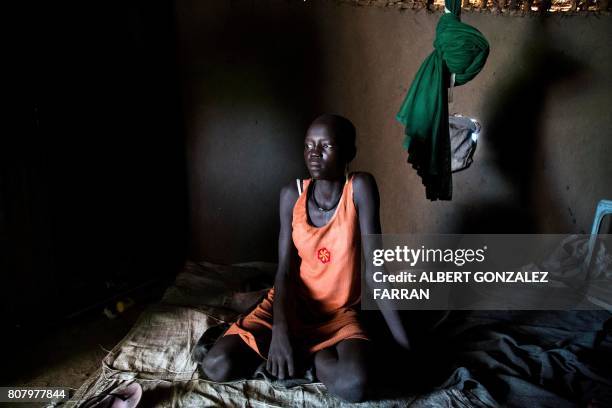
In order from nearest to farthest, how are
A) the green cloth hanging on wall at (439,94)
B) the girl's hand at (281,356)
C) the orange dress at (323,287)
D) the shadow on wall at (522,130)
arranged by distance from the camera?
the girl's hand at (281,356) → the orange dress at (323,287) → the green cloth hanging on wall at (439,94) → the shadow on wall at (522,130)

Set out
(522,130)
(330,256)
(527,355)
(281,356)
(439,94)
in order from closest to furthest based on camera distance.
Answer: (281,356) → (330,256) → (527,355) → (439,94) → (522,130)

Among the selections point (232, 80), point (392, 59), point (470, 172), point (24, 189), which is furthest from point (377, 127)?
point (24, 189)

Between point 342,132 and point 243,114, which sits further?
point 243,114

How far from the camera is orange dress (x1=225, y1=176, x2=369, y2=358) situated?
174 centimetres

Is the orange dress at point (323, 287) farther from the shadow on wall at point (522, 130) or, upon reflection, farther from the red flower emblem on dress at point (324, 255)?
the shadow on wall at point (522, 130)

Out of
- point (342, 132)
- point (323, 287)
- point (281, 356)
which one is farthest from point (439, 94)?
point (281, 356)

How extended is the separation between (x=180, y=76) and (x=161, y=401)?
2173 millimetres

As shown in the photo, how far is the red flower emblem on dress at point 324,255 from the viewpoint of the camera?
5.91ft

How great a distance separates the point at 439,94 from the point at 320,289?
3.91 feet

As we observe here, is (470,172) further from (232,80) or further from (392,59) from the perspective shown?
(232,80)

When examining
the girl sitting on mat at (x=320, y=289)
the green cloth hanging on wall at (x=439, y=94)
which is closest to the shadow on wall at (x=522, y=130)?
the green cloth hanging on wall at (x=439, y=94)

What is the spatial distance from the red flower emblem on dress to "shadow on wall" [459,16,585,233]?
5.39 ft

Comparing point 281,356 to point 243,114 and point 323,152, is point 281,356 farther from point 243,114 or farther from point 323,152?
point 243,114

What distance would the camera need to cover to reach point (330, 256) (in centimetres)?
180
